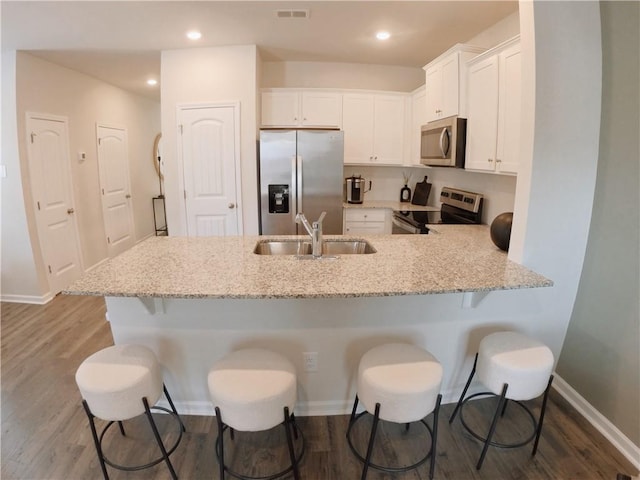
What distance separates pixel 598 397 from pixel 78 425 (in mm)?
2935

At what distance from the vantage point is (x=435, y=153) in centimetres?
335

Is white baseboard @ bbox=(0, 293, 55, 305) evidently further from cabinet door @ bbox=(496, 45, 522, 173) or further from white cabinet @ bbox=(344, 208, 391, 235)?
cabinet door @ bbox=(496, 45, 522, 173)

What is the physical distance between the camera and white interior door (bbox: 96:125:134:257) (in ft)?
16.6

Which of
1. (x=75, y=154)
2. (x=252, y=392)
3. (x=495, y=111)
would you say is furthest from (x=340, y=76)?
(x=252, y=392)

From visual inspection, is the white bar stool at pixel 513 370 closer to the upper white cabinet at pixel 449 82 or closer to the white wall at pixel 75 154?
the upper white cabinet at pixel 449 82

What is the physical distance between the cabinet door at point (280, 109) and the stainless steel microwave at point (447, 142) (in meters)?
1.55

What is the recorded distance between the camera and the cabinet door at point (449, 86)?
3004 mm

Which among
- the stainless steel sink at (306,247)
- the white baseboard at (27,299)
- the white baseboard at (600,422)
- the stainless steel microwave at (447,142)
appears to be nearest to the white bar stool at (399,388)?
the stainless steel sink at (306,247)

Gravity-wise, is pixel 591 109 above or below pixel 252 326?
above

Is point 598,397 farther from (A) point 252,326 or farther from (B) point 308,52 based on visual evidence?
(B) point 308,52

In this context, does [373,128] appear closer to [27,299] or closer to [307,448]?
[307,448]

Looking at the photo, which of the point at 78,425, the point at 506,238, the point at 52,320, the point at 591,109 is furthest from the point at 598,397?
the point at 52,320

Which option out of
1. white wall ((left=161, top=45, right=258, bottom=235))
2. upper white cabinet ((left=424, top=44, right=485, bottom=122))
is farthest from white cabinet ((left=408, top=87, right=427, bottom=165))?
white wall ((left=161, top=45, right=258, bottom=235))

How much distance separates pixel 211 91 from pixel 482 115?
2.63m
